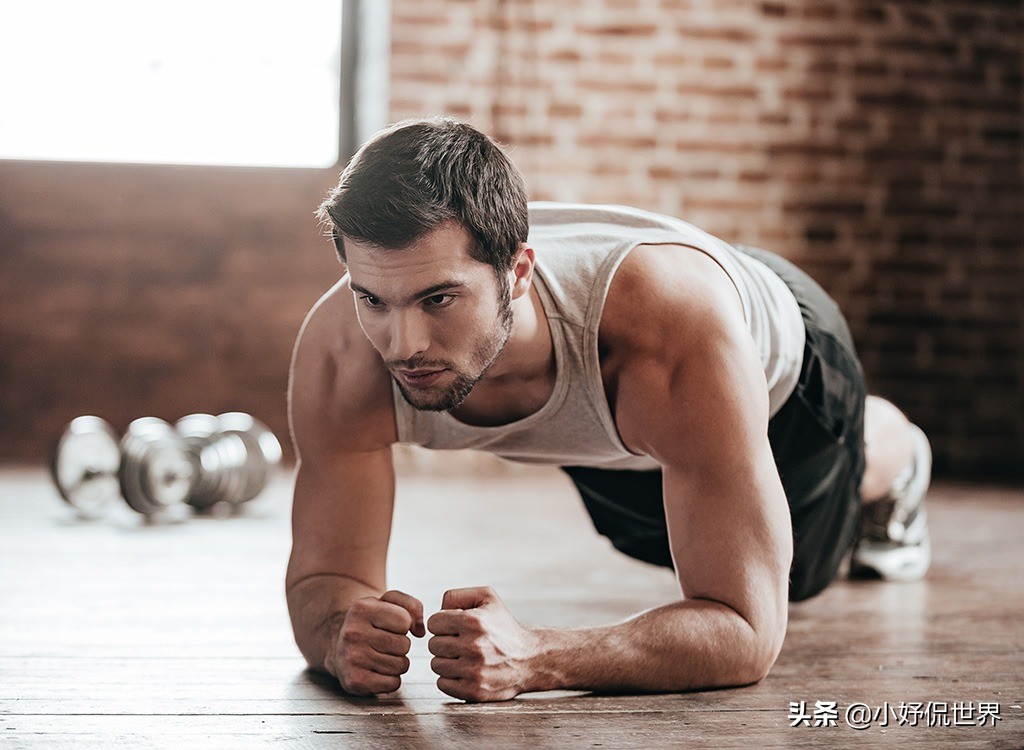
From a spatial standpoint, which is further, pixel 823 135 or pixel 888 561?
pixel 823 135

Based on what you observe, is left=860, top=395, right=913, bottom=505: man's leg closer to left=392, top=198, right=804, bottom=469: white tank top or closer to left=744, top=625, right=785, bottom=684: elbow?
left=392, top=198, right=804, bottom=469: white tank top

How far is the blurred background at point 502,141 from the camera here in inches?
154

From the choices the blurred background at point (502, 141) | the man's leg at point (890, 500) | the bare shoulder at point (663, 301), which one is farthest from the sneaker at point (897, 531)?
the blurred background at point (502, 141)

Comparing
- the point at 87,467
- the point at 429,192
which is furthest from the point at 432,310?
the point at 87,467

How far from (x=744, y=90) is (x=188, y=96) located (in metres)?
2.00

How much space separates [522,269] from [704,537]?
0.38 metres

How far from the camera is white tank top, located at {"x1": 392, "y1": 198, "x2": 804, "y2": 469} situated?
1.37 metres

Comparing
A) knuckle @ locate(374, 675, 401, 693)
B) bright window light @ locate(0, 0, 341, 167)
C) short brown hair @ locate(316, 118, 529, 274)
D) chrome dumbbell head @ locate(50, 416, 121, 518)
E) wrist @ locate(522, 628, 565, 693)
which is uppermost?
bright window light @ locate(0, 0, 341, 167)

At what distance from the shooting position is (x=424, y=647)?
60.3 inches

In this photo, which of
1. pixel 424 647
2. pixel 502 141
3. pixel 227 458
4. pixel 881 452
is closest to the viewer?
pixel 424 647

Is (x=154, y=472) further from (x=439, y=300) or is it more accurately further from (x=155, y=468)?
(x=439, y=300)

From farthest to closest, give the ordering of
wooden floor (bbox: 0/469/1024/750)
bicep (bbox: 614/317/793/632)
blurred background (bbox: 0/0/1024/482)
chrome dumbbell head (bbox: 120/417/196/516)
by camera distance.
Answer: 1. blurred background (bbox: 0/0/1024/482)
2. chrome dumbbell head (bbox: 120/417/196/516)
3. bicep (bbox: 614/317/793/632)
4. wooden floor (bbox: 0/469/1024/750)

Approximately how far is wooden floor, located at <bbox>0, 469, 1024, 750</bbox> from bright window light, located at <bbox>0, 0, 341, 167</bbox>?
5.60ft

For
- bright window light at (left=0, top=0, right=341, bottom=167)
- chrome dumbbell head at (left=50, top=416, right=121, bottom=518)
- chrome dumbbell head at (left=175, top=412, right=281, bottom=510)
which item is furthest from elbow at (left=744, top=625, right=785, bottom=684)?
bright window light at (left=0, top=0, right=341, bottom=167)
